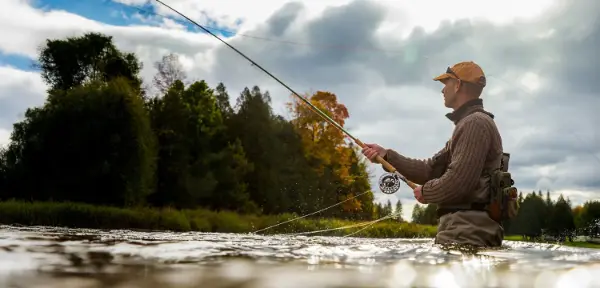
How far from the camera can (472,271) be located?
6.42ft

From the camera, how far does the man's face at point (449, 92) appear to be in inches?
192

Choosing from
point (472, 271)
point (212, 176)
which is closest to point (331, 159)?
point (212, 176)

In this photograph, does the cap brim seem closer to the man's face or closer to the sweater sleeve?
the man's face

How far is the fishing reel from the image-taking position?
6160 mm

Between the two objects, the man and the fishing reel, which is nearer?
the man

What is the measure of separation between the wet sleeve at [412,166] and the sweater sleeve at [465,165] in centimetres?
84

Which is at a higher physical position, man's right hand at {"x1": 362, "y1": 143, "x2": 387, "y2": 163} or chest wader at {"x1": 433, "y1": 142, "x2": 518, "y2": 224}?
man's right hand at {"x1": 362, "y1": 143, "x2": 387, "y2": 163}

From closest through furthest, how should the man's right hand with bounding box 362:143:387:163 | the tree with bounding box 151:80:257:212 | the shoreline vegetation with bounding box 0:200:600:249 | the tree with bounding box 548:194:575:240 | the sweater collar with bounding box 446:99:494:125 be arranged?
1. the sweater collar with bounding box 446:99:494:125
2. the man's right hand with bounding box 362:143:387:163
3. the shoreline vegetation with bounding box 0:200:600:249
4. the tree with bounding box 151:80:257:212
5. the tree with bounding box 548:194:575:240

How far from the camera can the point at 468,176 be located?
425 cm

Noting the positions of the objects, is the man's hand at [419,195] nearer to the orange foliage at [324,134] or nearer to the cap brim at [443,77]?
the cap brim at [443,77]

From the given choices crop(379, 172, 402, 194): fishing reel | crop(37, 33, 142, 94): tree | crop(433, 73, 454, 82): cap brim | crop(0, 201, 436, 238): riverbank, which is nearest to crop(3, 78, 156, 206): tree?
crop(0, 201, 436, 238): riverbank

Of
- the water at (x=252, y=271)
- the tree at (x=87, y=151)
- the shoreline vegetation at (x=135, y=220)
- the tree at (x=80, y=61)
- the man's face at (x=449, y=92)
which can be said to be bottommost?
the water at (x=252, y=271)

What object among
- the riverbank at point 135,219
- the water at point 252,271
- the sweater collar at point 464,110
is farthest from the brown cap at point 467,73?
the riverbank at point 135,219

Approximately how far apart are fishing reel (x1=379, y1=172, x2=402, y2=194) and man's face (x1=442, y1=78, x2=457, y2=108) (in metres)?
1.36
